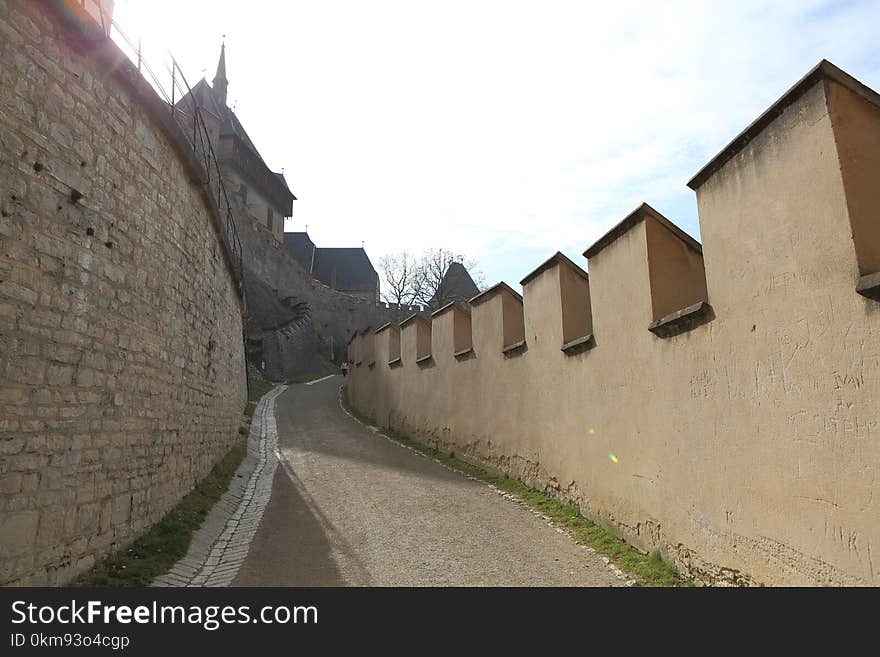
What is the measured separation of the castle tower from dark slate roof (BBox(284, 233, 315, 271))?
46.1 ft

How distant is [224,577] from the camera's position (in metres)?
5.23

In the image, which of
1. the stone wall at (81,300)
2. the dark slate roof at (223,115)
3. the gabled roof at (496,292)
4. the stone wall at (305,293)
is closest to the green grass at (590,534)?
the gabled roof at (496,292)

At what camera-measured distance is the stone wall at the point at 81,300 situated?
13.9ft

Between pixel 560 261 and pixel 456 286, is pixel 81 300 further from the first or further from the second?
pixel 456 286

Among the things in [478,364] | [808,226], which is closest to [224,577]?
[808,226]

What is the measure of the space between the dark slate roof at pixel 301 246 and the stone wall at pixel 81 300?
4755cm

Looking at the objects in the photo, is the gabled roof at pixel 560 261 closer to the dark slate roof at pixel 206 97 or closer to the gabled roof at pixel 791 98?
the gabled roof at pixel 791 98

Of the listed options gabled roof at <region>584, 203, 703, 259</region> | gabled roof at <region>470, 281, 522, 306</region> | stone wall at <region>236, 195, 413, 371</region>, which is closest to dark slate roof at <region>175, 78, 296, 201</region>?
stone wall at <region>236, 195, 413, 371</region>

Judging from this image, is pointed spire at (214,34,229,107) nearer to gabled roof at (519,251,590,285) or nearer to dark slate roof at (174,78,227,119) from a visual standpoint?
dark slate roof at (174,78,227,119)

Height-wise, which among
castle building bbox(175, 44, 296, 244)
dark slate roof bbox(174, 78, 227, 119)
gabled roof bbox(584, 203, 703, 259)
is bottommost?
gabled roof bbox(584, 203, 703, 259)

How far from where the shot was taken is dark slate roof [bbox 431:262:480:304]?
47000 mm

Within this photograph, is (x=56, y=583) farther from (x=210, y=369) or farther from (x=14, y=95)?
(x=210, y=369)

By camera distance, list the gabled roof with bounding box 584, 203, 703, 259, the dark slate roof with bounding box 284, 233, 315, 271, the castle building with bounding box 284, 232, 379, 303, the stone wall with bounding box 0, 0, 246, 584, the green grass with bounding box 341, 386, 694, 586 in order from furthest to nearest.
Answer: the castle building with bounding box 284, 232, 379, 303 < the dark slate roof with bounding box 284, 233, 315, 271 < the gabled roof with bounding box 584, 203, 703, 259 < the green grass with bounding box 341, 386, 694, 586 < the stone wall with bounding box 0, 0, 246, 584

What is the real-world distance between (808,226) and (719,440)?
5.88ft
